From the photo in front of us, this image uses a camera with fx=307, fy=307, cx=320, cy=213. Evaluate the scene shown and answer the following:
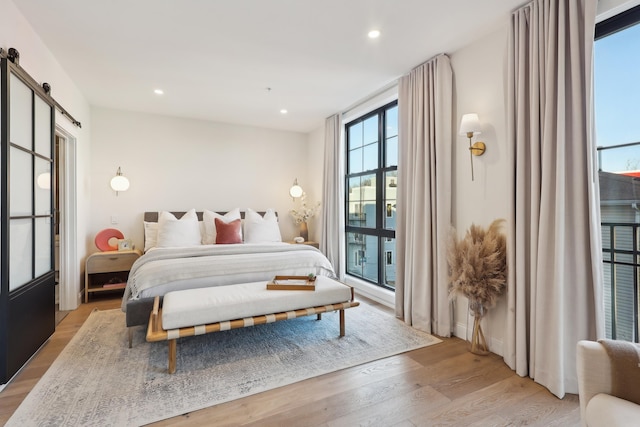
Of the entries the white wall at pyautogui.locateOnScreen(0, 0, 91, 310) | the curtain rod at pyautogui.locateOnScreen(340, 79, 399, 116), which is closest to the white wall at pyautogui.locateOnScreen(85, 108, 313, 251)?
the white wall at pyautogui.locateOnScreen(0, 0, 91, 310)

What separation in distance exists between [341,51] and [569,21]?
167 cm

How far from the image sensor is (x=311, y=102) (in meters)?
4.17

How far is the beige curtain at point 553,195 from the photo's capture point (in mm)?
1908

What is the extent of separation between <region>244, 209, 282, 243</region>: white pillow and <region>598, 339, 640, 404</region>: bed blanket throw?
382 centimetres

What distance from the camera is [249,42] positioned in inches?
105

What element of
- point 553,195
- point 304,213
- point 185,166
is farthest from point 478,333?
point 185,166

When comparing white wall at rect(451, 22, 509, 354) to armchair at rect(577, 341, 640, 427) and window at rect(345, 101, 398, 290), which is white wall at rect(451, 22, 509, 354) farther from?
armchair at rect(577, 341, 640, 427)

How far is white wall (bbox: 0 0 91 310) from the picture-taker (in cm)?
217

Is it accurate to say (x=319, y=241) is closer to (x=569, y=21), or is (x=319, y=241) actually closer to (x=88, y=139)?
(x=88, y=139)

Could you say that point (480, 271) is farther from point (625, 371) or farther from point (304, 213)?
point (304, 213)

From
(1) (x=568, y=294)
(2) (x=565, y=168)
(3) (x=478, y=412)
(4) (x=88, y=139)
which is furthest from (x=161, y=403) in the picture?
(4) (x=88, y=139)

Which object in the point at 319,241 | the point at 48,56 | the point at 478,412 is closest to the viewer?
the point at 478,412

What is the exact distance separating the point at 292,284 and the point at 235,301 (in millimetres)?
551

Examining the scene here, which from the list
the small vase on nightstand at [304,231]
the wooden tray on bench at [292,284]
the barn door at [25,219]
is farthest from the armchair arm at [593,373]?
the small vase on nightstand at [304,231]
